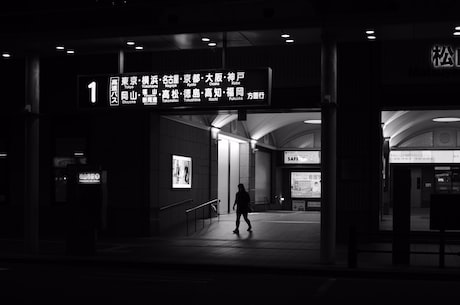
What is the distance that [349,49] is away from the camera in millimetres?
20797

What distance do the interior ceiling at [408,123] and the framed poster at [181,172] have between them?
752 cm

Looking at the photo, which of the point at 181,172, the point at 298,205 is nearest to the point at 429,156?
Answer: the point at 298,205

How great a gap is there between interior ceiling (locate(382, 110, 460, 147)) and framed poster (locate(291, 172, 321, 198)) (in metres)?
6.40

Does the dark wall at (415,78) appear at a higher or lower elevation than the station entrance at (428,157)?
higher

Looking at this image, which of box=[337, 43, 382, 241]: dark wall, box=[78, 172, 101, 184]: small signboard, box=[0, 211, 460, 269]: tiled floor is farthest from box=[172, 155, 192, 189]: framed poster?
box=[337, 43, 382, 241]: dark wall

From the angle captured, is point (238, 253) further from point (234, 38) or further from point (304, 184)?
point (304, 184)

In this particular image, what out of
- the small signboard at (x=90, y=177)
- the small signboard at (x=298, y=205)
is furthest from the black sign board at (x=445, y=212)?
the small signboard at (x=298, y=205)

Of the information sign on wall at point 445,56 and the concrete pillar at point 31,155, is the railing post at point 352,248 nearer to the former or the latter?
the information sign on wall at point 445,56

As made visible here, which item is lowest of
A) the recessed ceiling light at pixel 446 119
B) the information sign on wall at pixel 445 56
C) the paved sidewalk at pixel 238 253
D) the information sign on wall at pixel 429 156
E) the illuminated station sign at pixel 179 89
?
the paved sidewalk at pixel 238 253

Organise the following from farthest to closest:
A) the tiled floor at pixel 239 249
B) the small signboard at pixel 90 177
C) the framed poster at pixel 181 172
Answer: the framed poster at pixel 181 172 < the small signboard at pixel 90 177 < the tiled floor at pixel 239 249

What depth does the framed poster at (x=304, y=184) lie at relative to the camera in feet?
134

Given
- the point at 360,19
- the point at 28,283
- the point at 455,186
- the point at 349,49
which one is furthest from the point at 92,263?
the point at 455,186

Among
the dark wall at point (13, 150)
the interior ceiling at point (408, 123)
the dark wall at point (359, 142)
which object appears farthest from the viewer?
the interior ceiling at point (408, 123)

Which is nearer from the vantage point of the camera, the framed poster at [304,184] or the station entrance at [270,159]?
the station entrance at [270,159]
